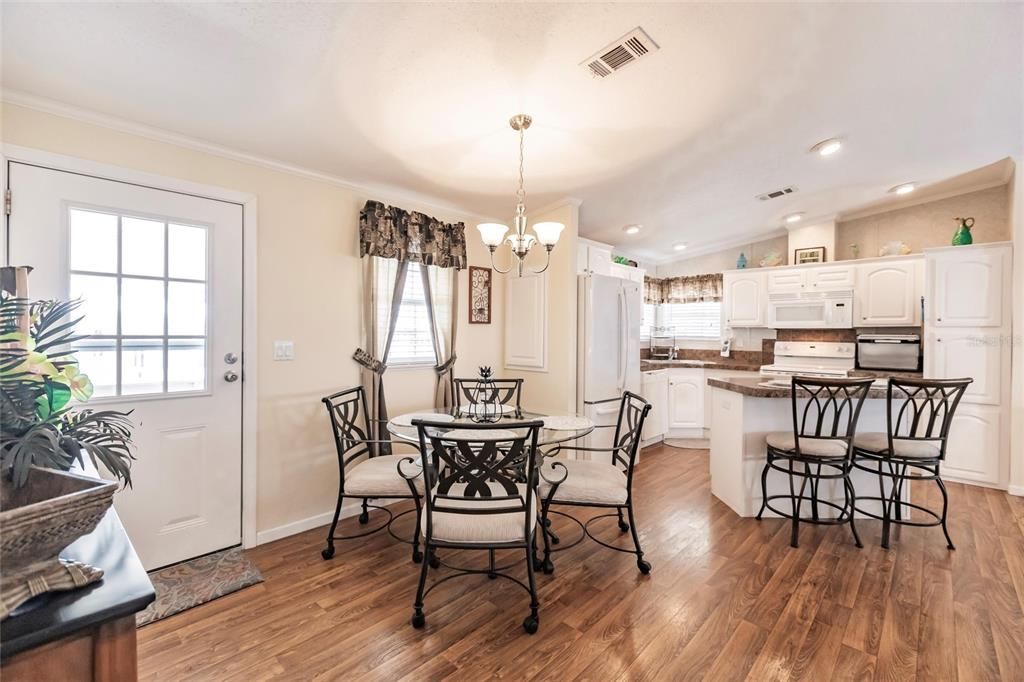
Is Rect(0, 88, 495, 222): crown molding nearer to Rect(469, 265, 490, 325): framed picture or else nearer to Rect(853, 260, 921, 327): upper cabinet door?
Rect(469, 265, 490, 325): framed picture

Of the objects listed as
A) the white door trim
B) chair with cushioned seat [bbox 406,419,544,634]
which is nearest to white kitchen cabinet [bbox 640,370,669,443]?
chair with cushioned seat [bbox 406,419,544,634]

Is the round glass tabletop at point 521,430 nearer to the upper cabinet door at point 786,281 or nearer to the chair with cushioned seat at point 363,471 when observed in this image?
the chair with cushioned seat at point 363,471

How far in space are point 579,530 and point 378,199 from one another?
277 centimetres

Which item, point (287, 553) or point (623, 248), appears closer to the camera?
point (287, 553)

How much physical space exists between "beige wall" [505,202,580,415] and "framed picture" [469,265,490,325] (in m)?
0.51

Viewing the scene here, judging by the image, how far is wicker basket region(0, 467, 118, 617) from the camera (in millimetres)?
586

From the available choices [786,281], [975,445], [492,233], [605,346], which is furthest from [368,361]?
[975,445]

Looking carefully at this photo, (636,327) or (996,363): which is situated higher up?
(636,327)

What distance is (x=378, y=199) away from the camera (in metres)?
3.18

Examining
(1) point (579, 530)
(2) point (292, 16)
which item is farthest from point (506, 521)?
(2) point (292, 16)

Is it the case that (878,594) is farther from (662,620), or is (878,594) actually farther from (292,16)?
(292,16)

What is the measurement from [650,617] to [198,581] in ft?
7.51

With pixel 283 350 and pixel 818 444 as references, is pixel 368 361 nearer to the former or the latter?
pixel 283 350

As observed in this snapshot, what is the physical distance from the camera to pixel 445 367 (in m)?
3.51
